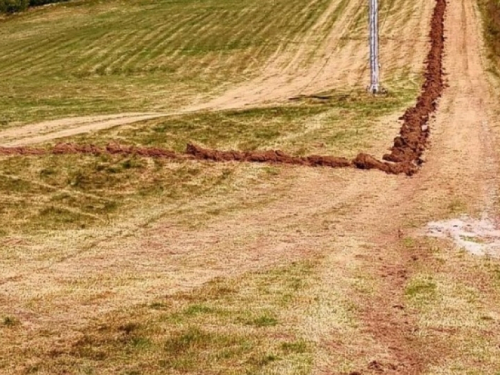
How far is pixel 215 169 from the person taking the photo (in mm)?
24531

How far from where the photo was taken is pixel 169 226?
1903 cm

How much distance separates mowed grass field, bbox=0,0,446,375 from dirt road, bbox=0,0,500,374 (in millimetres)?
81

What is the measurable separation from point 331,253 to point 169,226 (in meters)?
4.61

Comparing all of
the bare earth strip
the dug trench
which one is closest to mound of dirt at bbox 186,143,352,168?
the dug trench

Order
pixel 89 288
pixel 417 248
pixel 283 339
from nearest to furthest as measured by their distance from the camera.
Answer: pixel 283 339
pixel 89 288
pixel 417 248

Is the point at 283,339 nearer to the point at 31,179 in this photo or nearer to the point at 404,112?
the point at 31,179

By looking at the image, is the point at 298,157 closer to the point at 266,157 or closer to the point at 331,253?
the point at 266,157

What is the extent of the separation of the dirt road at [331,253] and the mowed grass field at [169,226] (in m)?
0.08

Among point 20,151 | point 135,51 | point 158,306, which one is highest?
point 158,306

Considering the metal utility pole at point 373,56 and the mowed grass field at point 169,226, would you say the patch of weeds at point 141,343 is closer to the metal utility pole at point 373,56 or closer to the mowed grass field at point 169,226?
the mowed grass field at point 169,226

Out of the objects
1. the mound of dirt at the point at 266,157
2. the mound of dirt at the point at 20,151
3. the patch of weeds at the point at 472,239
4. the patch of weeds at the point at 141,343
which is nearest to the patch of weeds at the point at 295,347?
the patch of weeds at the point at 141,343

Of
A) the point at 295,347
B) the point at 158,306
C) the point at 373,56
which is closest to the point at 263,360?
the point at 295,347

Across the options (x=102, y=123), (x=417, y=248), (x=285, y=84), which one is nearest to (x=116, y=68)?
(x=285, y=84)

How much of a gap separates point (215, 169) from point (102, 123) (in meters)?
9.34
